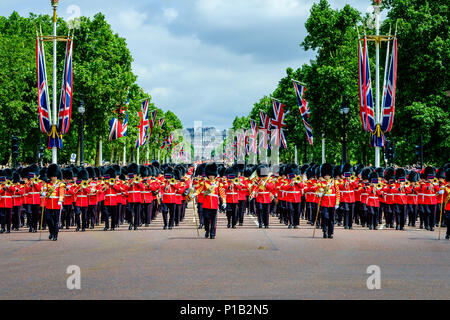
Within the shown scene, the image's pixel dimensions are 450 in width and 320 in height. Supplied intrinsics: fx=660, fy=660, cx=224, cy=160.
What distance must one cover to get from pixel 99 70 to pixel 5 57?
8.20 meters

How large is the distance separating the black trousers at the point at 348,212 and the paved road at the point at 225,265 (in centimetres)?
248

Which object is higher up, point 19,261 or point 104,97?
point 104,97

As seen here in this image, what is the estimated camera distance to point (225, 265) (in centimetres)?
1179

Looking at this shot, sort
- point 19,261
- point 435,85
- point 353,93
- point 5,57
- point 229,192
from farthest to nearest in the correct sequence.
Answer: point 5,57 → point 353,93 → point 435,85 → point 229,192 → point 19,261

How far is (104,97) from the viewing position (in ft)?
154

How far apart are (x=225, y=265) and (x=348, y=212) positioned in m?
10.4

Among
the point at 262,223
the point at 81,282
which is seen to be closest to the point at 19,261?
the point at 81,282

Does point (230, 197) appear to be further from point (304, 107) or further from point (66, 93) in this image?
point (304, 107)

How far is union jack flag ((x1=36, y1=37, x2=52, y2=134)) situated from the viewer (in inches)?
1113

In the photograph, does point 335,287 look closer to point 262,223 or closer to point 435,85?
point 262,223

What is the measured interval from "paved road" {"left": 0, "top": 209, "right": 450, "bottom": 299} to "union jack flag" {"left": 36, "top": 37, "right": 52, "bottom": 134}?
10.8m

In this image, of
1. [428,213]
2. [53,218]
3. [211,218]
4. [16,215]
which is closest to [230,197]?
[211,218]

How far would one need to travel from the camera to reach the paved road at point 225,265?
9.12 meters

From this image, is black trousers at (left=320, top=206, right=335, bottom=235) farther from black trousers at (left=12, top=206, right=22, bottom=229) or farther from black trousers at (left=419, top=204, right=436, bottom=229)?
black trousers at (left=12, top=206, right=22, bottom=229)
